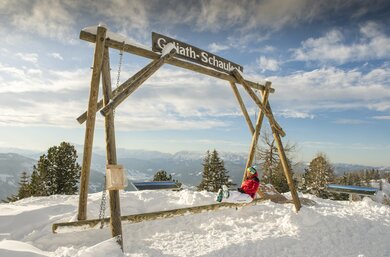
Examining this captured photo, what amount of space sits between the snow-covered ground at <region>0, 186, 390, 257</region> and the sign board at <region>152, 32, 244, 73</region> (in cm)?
385

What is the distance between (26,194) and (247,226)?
882 inches

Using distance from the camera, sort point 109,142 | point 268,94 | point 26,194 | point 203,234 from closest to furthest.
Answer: point 109,142 → point 203,234 → point 268,94 → point 26,194

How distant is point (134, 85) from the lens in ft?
17.7

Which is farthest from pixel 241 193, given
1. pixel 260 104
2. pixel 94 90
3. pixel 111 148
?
pixel 94 90

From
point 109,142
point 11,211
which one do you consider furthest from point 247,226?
point 11,211

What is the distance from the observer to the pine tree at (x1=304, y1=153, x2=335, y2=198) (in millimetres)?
33688

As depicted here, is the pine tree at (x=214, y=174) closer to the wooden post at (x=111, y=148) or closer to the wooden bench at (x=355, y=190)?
the wooden bench at (x=355, y=190)

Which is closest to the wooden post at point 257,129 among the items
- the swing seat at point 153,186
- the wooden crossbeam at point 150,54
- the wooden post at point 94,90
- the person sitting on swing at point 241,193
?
the wooden crossbeam at point 150,54

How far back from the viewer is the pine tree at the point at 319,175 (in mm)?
33688

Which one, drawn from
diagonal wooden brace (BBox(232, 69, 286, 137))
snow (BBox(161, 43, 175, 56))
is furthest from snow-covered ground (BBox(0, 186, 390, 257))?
snow (BBox(161, 43, 175, 56))

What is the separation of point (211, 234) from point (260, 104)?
4.13m

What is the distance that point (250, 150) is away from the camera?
29.1 ft

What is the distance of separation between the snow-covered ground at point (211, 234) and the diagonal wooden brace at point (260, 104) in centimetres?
232

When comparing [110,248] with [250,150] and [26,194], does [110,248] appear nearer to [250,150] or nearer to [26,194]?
[250,150]
